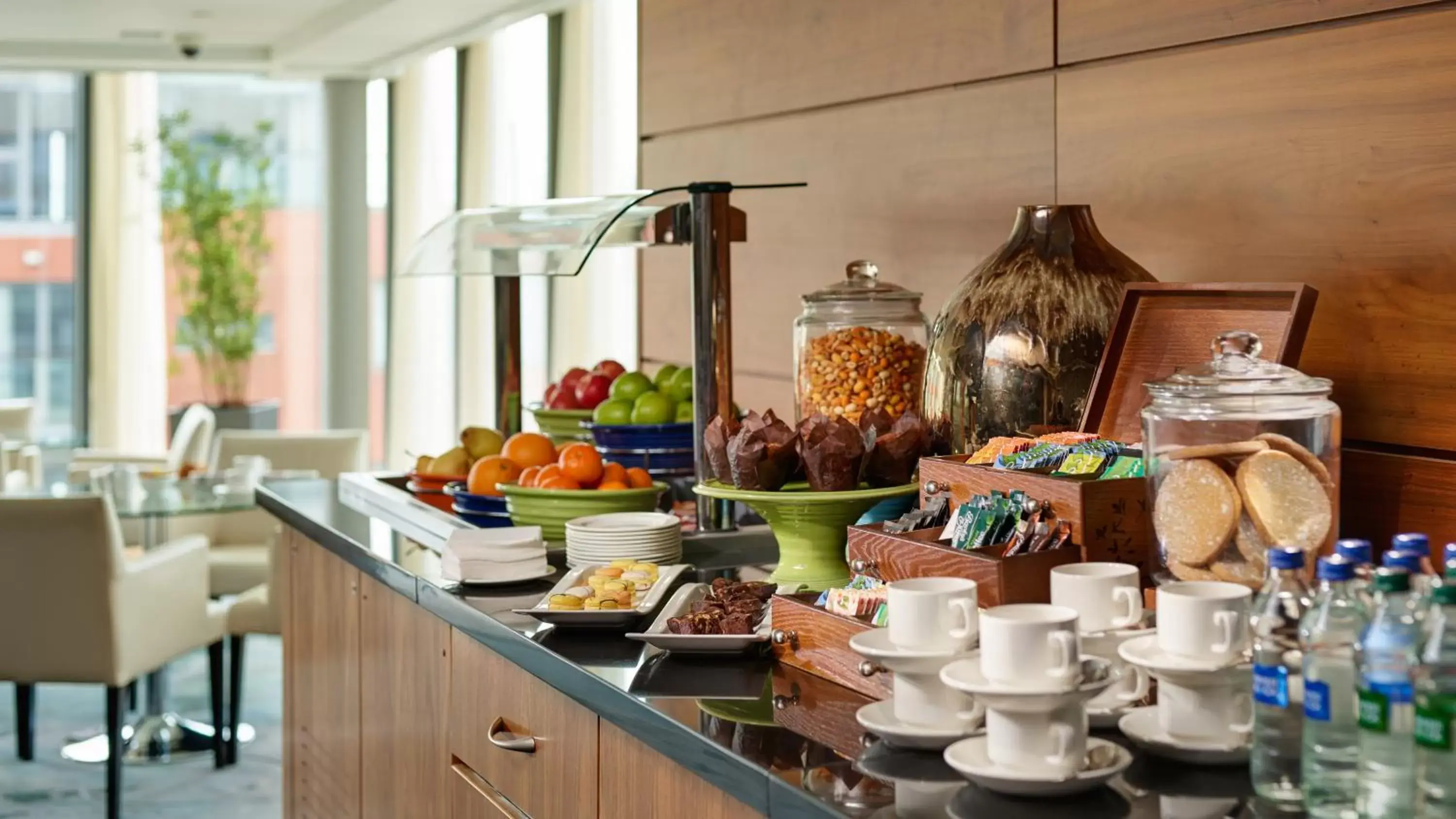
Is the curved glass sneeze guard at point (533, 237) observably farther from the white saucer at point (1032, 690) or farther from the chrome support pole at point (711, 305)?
the white saucer at point (1032, 690)

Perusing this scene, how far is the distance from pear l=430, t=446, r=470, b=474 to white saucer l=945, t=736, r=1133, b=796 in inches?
64.5

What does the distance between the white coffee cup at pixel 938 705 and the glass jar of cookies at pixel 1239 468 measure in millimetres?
272

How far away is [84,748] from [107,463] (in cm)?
157

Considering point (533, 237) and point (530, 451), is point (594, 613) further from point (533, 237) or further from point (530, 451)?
point (533, 237)

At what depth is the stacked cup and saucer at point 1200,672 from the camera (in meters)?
1.08

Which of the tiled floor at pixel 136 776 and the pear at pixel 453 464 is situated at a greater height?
the pear at pixel 453 464

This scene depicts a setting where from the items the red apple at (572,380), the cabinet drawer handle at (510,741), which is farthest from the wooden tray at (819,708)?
the red apple at (572,380)

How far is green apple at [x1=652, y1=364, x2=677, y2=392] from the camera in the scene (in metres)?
2.61

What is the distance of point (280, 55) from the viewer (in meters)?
7.20

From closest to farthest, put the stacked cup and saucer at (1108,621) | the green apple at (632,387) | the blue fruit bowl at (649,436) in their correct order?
the stacked cup and saucer at (1108,621) < the blue fruit bowl at (649,436) < the green apple at (632,387)

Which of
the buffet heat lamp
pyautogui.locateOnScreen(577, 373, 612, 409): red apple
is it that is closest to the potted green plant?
the buffet heat lamp

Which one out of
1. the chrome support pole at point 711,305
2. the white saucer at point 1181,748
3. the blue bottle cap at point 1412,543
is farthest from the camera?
the chrome support pole at point 711,305

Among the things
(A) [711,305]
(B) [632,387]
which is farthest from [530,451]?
(A) [711,305]

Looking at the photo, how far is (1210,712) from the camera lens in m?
1.11
